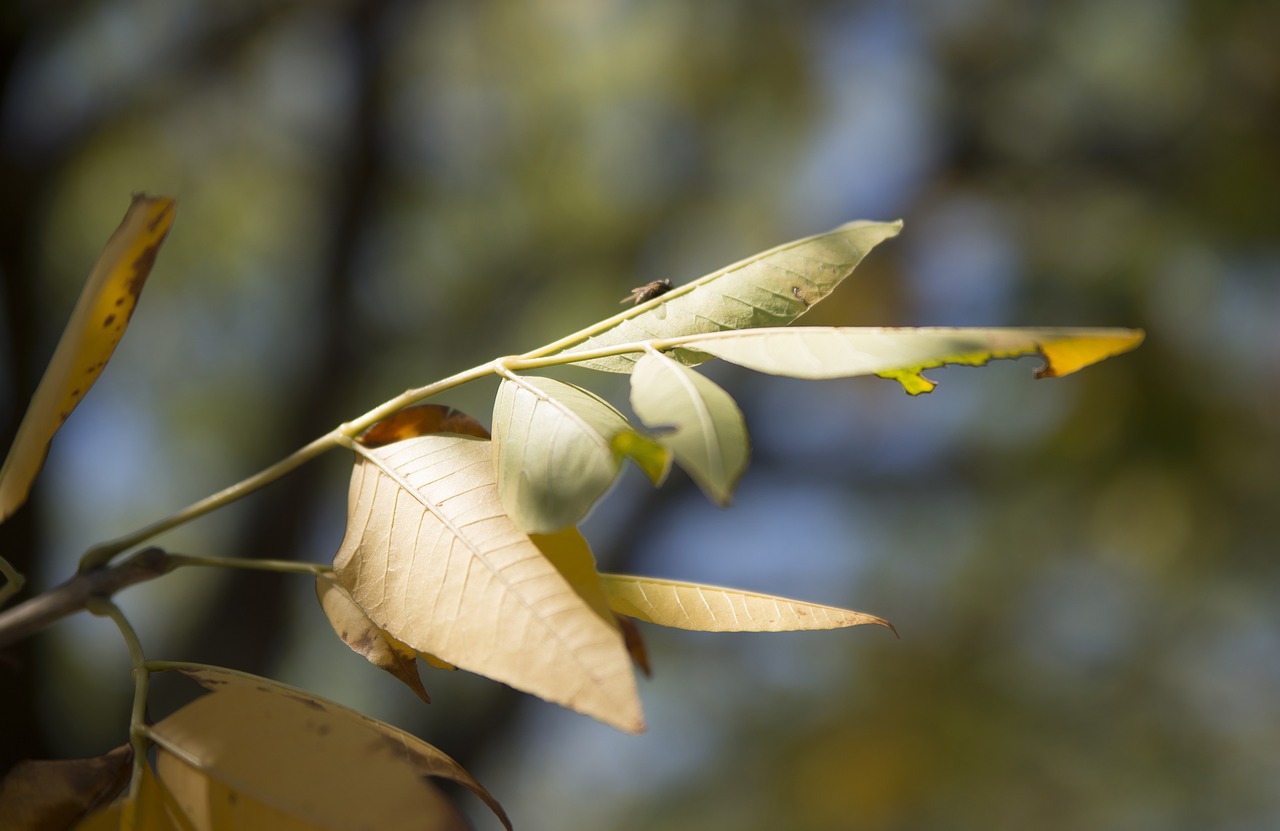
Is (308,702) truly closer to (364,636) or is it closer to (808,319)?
(364,636)

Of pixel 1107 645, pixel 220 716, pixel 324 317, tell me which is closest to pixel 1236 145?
pixel 1107 645

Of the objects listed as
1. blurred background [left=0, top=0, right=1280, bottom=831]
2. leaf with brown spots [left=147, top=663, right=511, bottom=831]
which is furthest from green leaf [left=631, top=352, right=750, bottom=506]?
blurred background [left=0, top=0, right=1280, bottom=831]

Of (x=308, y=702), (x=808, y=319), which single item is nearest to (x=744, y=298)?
(x=308, y=702)

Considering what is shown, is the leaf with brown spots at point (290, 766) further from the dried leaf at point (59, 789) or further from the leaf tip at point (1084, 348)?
the leaf tip at point (1084, 348)

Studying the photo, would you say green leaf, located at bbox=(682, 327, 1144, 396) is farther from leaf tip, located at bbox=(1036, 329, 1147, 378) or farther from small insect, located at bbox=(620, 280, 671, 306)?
small insect, located at bbox=(620, 280, 671, 306)

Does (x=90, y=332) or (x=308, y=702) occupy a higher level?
(x=90, y=332)
